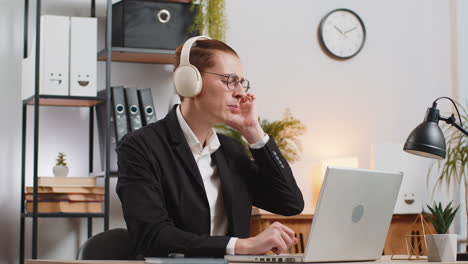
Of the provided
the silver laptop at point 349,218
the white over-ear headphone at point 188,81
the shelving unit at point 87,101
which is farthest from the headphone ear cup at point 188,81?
the shelving unit at point 87,101

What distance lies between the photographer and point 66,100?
3656 millimetres

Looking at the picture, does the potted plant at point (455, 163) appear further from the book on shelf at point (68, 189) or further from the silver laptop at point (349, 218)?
the silver laptop at point (349, 218)

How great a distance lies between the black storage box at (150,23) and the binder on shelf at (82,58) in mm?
166

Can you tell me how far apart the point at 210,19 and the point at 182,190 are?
1.85 m

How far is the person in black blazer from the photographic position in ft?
6.96

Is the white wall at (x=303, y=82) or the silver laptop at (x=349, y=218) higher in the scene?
the white wall at (x=303, y=82)

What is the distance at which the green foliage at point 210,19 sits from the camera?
12.6ft

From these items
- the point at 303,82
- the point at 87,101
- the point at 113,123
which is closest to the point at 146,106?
the point at 113,123

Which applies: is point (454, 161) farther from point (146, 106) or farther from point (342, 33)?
point (146, 106)

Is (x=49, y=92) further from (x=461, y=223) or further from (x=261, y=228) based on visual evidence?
(x=461, y=223)

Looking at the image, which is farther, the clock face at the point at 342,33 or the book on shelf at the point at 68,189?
the clock face at the point at 342,33

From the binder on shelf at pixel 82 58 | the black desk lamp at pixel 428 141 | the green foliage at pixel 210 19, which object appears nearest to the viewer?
the black desk lamp at pixel 428 141

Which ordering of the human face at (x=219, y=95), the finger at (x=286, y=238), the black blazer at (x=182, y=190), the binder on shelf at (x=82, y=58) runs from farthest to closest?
the binder on shelf at (x=82, y=58) → the human face at (x=219, y=95) → the black blazer at (x=182, y=190) → the finger at (x=286, y=238)

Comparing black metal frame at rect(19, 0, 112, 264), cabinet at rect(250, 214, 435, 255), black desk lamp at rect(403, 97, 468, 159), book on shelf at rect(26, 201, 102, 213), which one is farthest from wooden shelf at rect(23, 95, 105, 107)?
black desk lamp at rect(403, 97, 468, 159)
